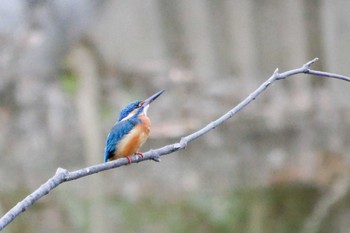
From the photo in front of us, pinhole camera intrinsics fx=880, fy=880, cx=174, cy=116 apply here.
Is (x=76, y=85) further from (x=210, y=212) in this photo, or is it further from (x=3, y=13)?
(x=210, y=212)

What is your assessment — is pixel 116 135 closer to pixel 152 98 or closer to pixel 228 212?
pixel 152 98

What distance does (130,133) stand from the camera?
6.44 feet

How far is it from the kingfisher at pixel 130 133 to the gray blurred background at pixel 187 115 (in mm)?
3272

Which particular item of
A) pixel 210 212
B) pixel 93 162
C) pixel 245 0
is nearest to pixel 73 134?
pixel 93 162

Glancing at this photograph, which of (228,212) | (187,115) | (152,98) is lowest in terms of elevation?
(152,98)

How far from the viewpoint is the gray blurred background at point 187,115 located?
17.5ft

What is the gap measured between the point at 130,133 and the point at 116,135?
37 millimetres

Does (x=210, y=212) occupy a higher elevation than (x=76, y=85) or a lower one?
lower

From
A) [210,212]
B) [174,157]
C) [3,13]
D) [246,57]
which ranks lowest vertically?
[210,212]

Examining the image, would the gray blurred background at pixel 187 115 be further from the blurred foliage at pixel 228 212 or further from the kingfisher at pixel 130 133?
the kingfisher at pixel 130 133

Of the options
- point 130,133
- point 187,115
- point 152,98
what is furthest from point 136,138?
point 187,115

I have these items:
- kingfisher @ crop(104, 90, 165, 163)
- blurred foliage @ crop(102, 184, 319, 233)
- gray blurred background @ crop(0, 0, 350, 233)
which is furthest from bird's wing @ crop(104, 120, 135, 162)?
blurred foliage @ crop(102, 184, 319, 233)

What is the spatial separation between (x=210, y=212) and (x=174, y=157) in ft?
1.34

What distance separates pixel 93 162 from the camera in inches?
212
